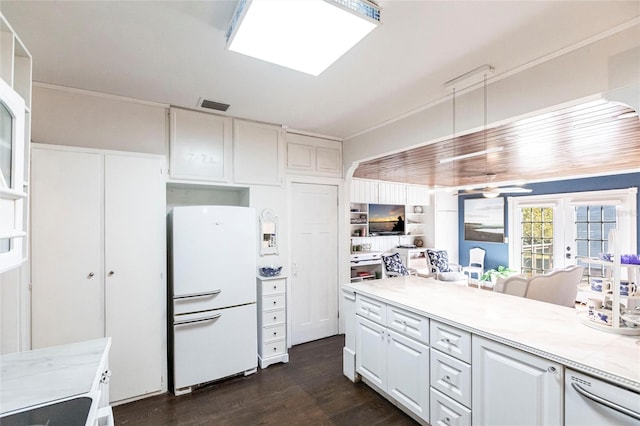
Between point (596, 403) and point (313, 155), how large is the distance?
10.5 ft

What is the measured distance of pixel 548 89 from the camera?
1916 millimetres

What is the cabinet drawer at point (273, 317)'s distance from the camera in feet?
10.2

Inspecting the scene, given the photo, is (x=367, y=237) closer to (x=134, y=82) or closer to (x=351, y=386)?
(x=351, y=386)

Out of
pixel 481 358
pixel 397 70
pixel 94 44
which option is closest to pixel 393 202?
pixel 397 70

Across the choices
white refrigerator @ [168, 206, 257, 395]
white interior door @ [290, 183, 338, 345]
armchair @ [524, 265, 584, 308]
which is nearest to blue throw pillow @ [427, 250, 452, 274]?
armchair @ [524, 265, 584, 308]

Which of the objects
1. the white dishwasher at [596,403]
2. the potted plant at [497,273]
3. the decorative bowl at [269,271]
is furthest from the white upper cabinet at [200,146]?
the potted plant at [497,273]

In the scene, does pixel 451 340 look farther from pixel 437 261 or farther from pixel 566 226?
pixel 566 226

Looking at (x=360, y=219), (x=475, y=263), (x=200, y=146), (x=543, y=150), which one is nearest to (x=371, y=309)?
(x=200, y=146)

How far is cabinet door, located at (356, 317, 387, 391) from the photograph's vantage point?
239cm

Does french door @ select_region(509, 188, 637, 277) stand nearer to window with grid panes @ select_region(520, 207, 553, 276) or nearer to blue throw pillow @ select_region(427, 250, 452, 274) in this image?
window with grid panes @ select_region(520, 207, 553, 276)

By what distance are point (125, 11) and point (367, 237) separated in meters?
5.27

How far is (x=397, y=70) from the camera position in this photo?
84.8 inches

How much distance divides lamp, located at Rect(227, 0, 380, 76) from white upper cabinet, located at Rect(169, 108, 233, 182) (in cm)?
144

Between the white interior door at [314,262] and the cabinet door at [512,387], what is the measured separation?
2224 mm
